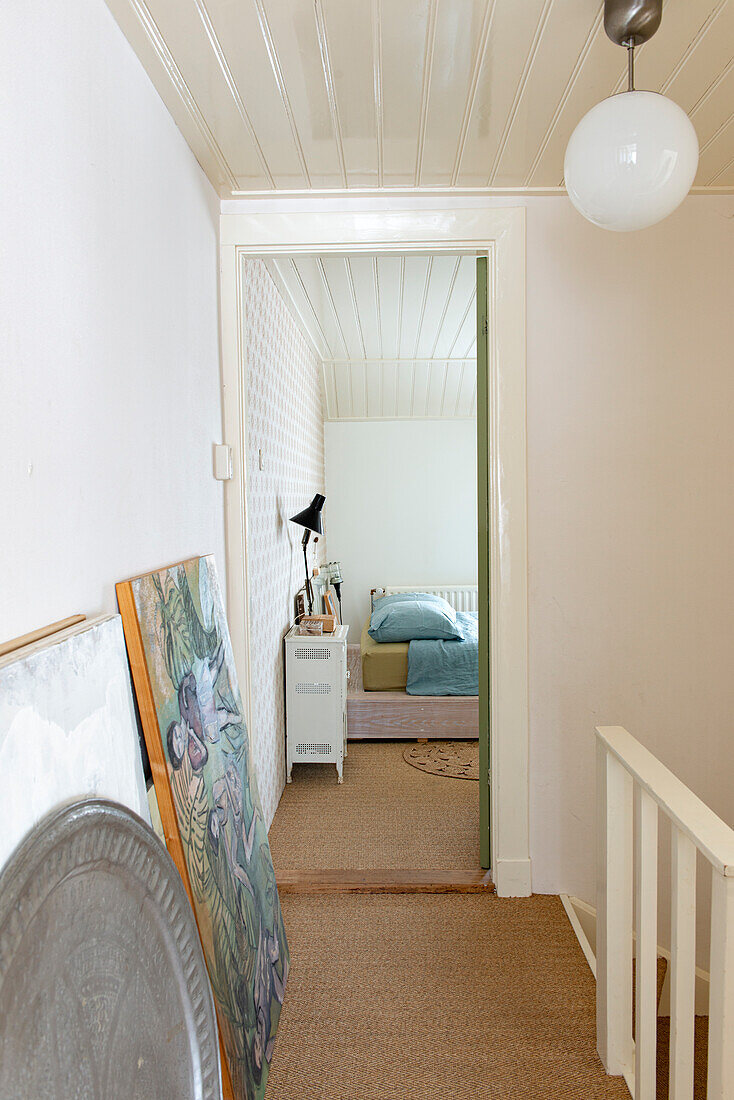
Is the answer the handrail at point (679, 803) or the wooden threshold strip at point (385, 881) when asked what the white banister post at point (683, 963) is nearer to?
the handrail at point (679, 803)

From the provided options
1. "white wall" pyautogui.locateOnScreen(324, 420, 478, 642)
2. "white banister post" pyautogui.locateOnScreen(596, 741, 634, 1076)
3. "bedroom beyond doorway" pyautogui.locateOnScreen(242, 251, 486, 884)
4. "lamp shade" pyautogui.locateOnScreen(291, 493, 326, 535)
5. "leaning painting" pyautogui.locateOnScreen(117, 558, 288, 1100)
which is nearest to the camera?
"leaning painting" pyautogui.locateOnScreen(117, 558, 288, 1100)

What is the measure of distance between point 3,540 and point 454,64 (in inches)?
57.1

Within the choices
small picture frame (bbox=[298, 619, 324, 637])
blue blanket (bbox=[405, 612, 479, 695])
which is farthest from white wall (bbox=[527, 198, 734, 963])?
blue blanket (bbox=[405, 612, 479, 695])

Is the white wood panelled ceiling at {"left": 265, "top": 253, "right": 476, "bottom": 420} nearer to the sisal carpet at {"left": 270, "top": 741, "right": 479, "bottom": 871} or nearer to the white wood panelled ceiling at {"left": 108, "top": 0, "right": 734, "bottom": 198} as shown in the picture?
the white wood panelled ceiling at {"left": 108, "top": 0, "right": 734, "bottom": 198}

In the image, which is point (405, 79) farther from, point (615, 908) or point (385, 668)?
point (385, 668)

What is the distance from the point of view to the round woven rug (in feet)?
12.0

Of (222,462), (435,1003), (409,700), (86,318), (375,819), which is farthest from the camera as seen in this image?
(409,700)

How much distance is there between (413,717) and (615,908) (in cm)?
254

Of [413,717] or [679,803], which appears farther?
[413,717]

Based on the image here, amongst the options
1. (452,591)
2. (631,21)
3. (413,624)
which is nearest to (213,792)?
(631,21)

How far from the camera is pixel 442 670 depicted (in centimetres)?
420

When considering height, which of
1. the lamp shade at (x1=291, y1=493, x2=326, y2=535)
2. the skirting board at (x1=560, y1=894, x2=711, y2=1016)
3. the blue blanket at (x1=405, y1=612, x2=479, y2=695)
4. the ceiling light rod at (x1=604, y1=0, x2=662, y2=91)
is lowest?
the skirting board at (x1=560, y1=894, x2=711, y2=1016)

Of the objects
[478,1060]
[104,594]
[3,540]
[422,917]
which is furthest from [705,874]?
[3,540]

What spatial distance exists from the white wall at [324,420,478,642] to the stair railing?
4259 mm
